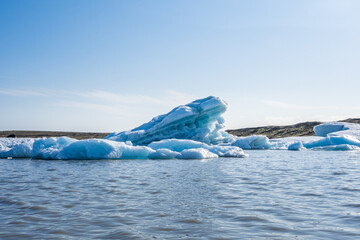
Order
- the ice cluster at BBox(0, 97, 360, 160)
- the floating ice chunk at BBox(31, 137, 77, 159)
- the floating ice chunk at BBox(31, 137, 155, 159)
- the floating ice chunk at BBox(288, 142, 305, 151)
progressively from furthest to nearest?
the floating ice chunk at BBox(288, 142, 305, 151), the floating ice chunk at BBox(31, 137, 77, 159), the ice cluster at BBox(0, 97, 360, 160), the floating ice chunk at BBox(31, 137, 155, 159)

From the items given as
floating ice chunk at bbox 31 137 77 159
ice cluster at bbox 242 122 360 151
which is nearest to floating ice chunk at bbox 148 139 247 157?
floating ice chunk at bbox 31 137 77 159

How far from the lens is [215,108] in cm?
2444

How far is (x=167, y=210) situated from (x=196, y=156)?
34.4 feet

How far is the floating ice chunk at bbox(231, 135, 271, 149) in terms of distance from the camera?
2714cm

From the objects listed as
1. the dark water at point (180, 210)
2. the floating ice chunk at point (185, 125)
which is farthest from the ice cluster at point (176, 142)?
the dark water at point (180, 210)

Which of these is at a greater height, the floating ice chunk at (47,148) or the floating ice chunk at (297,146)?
the floating ice chunk at (297,146)

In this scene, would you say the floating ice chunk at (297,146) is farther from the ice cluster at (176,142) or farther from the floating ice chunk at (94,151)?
the floating ice chunk at (94,151)

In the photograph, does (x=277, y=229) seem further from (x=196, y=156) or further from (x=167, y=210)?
(x=196, y=156)

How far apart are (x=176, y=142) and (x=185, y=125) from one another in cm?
828

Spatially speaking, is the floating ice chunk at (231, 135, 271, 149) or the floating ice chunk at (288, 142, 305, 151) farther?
the floating ice chunk at (231, 135, 271, 149)

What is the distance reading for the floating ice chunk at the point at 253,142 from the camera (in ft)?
89.0

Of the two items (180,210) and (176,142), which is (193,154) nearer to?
(176,142)

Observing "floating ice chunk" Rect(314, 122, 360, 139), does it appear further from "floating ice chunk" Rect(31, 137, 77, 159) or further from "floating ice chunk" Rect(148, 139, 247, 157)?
"floating ice chunk" Rect(31, 137, 77, 159)

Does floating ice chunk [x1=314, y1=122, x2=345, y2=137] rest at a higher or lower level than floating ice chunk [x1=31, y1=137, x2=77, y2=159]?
higher
